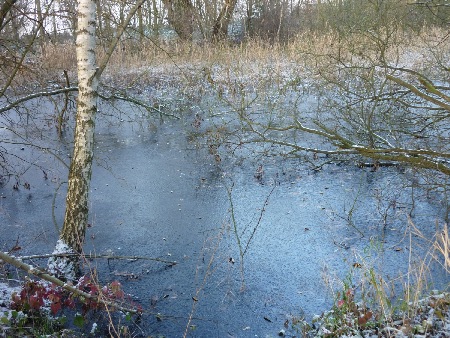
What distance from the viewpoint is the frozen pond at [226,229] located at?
439cm

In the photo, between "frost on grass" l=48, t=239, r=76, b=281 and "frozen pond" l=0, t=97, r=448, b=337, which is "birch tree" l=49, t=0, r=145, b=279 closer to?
"frost on grass" l=48, t=239, r=76, b=281

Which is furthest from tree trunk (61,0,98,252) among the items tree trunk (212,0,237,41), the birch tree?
tree trunk (212,0,237,41)

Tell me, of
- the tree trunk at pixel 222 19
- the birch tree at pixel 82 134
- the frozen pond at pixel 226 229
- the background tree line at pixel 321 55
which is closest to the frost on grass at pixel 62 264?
the birch tree at pixel 82 134


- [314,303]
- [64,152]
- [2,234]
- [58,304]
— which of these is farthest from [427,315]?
[64,152]

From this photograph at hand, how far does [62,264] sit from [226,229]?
1966 mm

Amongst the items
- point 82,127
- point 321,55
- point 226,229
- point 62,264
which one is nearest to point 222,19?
point 321,55

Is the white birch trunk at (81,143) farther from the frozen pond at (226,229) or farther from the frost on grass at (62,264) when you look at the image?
the frozen pond at (226,229)

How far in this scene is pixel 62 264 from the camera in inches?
186

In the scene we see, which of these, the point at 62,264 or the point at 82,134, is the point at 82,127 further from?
the point at 62,264

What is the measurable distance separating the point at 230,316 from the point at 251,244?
1.35m

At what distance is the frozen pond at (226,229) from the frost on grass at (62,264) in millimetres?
361

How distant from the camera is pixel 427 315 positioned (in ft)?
10.8

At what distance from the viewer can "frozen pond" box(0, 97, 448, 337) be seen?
439 cm

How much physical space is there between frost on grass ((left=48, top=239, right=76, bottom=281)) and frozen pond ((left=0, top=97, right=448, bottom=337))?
36cm
